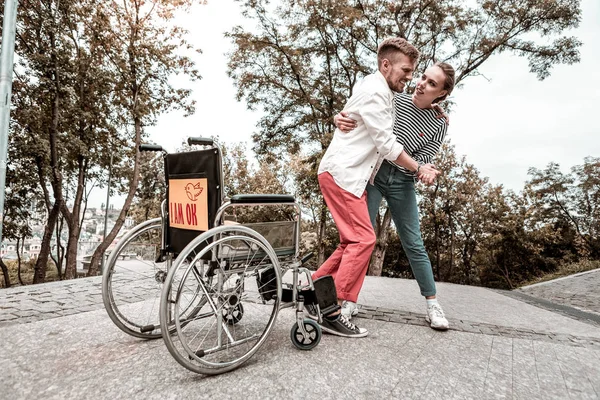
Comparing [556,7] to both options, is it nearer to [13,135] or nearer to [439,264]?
[439,264]

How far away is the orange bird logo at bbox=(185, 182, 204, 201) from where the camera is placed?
1.86 metres

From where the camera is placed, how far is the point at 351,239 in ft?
7.16

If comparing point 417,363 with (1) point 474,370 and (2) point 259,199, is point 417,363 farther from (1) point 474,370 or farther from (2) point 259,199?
(2) point 259,199

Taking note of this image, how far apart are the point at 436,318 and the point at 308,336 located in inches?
40.3

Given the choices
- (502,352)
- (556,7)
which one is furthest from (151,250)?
(556,7)

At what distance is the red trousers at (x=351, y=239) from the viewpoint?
2.16 m

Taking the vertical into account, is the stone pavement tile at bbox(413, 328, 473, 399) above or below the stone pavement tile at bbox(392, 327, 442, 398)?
below

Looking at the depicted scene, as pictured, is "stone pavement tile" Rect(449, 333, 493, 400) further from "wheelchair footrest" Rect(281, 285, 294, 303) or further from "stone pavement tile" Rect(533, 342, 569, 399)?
"wheelchair footrest" Rect(281, 285, 294, 303)

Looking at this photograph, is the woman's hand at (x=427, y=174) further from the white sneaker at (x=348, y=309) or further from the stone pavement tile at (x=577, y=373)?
the stone pavement tile at (x=577, y=373)

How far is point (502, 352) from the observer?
2082 millimetres

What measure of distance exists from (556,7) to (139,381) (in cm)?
1278

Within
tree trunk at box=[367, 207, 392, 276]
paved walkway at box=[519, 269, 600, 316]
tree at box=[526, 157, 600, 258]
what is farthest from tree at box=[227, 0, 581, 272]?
tree at box=[526, 157, 600, 258]

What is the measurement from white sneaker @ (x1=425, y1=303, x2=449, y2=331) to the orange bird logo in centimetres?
176

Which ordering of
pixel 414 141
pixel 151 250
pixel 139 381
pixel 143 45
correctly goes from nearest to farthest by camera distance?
pixel 139 381, pixel 151 250, pixel 414 141, pixel 143 45
